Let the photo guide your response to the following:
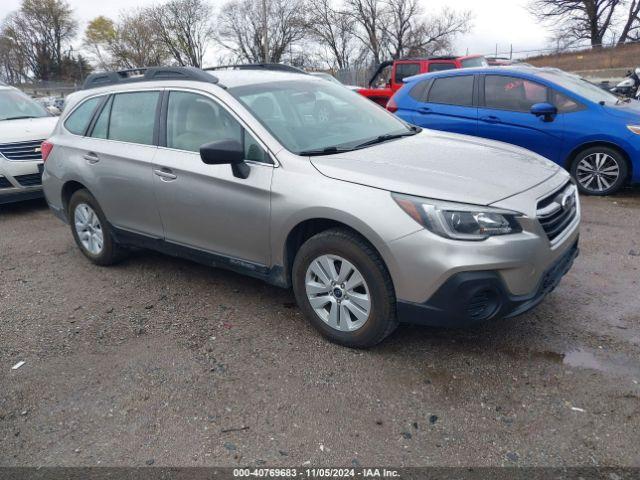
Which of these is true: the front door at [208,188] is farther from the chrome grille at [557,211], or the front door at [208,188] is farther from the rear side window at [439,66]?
the rear side window at [439,66]

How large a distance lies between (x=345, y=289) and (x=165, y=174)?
174 centimetres

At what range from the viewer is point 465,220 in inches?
114

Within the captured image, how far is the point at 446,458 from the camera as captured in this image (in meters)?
2.50

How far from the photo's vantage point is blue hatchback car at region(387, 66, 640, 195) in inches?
258

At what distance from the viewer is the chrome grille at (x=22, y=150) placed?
7.37 m

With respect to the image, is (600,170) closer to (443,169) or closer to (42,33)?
(443,169)

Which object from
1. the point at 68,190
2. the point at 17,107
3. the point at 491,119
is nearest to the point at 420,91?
the point at 491,119

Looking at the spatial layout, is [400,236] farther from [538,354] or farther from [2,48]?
[2,48]

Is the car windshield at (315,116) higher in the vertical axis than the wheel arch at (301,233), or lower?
higher

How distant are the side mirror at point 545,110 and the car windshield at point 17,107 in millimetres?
7409

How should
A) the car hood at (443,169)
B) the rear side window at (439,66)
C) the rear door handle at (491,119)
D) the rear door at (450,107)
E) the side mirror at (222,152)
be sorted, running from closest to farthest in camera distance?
the car hood at (443,169)
the side mirror at (222,152)
the rear door handle at (491,119)
the rear door at (450,107)
the rear side window at (439,66)

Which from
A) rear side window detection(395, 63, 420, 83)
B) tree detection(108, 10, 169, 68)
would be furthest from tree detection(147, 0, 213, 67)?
rear side window detection(395, 63, 420, 83)


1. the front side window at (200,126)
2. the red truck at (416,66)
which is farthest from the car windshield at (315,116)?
the red truck at (416,66)

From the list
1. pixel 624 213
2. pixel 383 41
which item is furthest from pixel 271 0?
pixel 624 213
